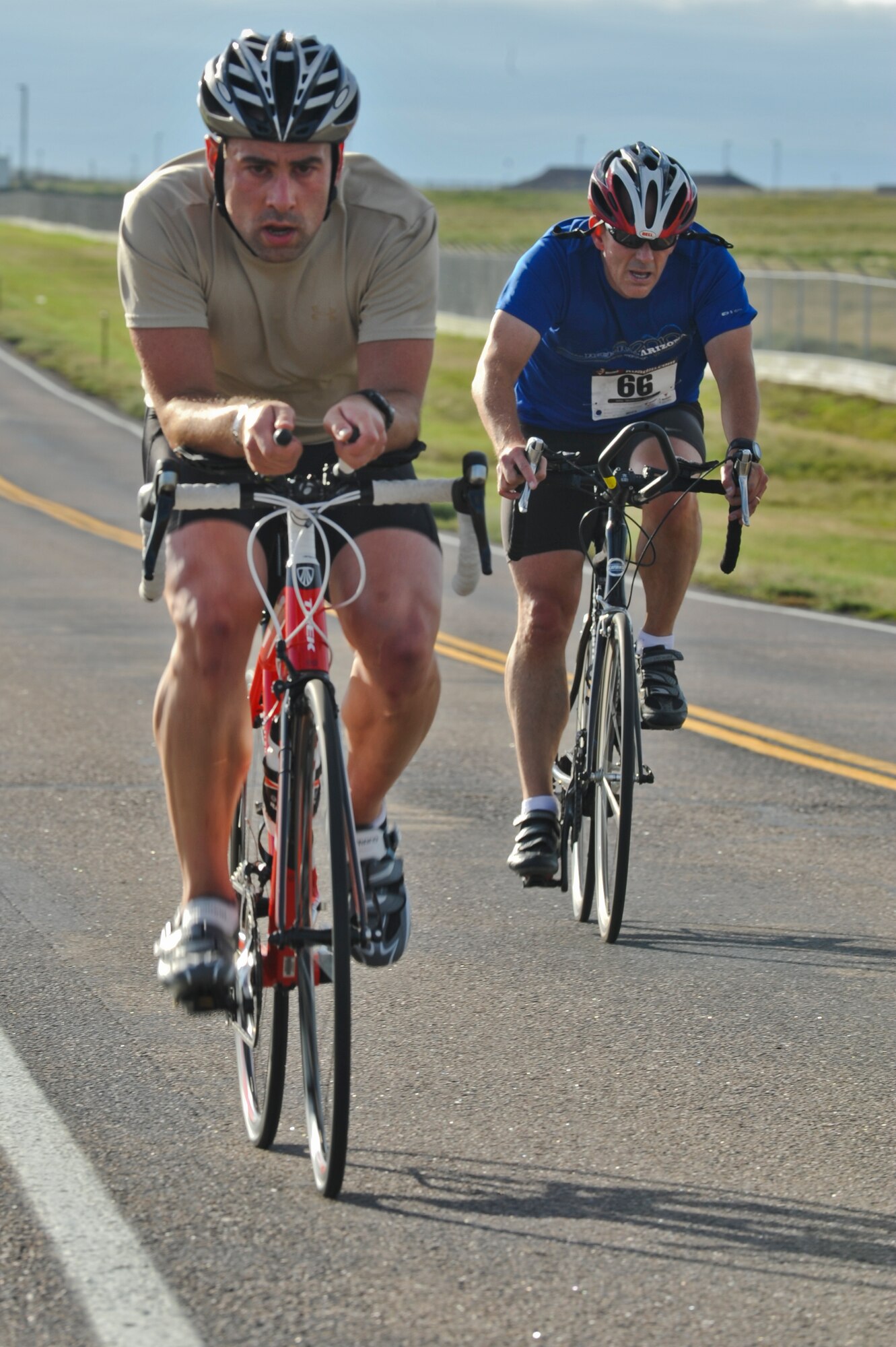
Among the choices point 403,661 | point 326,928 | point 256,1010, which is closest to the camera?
point 326,928

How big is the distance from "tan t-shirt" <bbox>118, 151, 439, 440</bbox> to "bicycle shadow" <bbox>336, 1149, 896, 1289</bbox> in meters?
1.86

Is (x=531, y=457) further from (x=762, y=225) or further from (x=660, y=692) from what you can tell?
(x=762, y=225)

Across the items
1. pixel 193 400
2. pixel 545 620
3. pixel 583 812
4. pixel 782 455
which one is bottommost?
pixel 782 455

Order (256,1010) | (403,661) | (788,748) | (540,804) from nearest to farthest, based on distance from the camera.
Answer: (256,1010) → (403,661) → (540,804) → (788,748)

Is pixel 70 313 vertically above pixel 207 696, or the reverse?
pixel 207 696

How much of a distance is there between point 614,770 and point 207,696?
2241mm

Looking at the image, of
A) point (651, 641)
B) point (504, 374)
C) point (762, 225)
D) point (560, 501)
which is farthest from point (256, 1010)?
point (762, 225)

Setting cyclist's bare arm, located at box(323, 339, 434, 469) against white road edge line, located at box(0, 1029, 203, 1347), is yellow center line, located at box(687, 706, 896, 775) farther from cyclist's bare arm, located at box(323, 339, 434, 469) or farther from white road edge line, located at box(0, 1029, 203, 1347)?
white road edge line, located at box(0, 1029, 203, 1347)

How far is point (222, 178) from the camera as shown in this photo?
445cm

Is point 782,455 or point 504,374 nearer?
point 504,374

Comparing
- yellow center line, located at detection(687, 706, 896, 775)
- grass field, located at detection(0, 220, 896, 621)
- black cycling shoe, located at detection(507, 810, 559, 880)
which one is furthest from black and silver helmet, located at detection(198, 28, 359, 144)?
grass field, located at detection(0, 220, 896, 621)

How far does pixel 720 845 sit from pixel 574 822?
1069 millimetres

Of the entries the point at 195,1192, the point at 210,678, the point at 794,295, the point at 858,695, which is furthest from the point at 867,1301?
the point at 794,295

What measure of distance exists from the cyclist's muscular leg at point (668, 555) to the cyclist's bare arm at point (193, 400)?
234 centimetres
